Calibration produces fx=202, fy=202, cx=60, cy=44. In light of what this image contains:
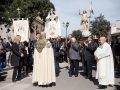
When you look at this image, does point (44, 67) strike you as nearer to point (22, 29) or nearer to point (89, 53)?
point (89, 53)

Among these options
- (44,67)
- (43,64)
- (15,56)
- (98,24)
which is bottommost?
(44,67)

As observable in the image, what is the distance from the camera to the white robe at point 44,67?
7.10 metres

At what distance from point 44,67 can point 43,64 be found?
4.4 inches

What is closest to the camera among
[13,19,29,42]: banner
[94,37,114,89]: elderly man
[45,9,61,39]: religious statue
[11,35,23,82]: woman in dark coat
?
[94,37,114,89]: elderly man

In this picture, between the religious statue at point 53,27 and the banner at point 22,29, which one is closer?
the religious statue at point 53,27

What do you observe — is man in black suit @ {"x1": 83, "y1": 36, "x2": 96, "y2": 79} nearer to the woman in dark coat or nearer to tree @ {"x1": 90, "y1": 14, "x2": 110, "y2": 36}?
the woman in dark coat

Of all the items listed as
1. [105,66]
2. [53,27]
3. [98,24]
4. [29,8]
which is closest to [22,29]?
[53,27]

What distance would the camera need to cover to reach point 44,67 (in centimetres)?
713

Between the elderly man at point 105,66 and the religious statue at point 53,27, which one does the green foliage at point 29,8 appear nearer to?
the religious statue at point 53,27

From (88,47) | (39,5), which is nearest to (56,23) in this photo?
(88,47)

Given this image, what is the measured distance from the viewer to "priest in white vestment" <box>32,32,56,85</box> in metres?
7.11

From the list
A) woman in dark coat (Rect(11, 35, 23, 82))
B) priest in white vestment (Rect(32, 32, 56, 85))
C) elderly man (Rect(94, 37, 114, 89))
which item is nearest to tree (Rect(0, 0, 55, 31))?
woman in dark coat (Rect(11, 35, 23, 82))

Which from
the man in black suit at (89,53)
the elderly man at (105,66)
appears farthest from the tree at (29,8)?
the elderly man at (105,66)

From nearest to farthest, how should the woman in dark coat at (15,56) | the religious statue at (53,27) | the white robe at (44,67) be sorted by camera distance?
the white robe at (44,67)
the woman in dark coat at (15,56)
the religious statue at (53,27)
